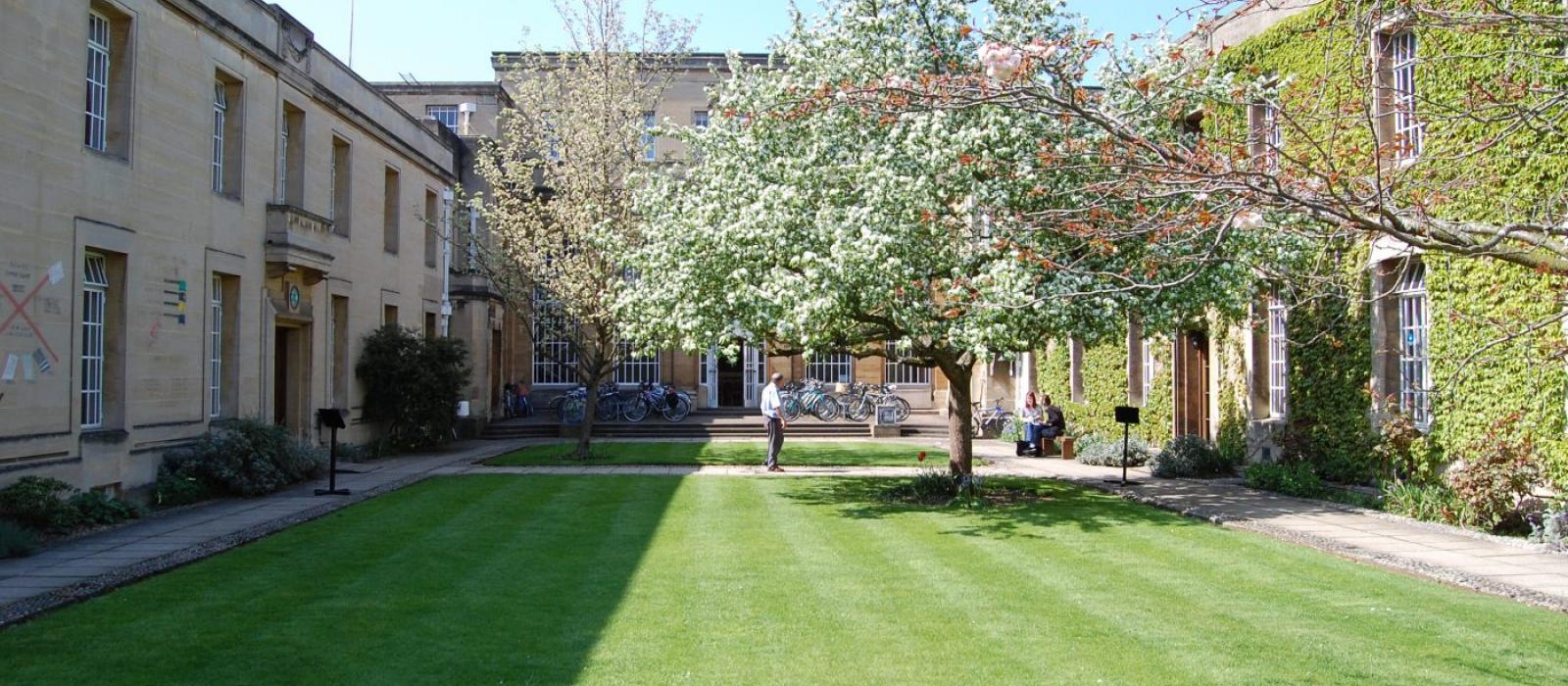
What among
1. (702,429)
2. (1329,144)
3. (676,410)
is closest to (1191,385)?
(702,429)

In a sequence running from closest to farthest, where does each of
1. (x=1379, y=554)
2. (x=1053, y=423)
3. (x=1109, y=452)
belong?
(x=1379, y=554) < (x=1109, y=452) < (x=1053, y=423)

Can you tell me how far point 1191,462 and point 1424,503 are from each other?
203 inches

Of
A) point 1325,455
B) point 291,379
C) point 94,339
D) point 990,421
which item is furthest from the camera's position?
point 990,421

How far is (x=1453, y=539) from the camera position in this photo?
33.8 feet

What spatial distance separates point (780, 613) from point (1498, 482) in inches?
296

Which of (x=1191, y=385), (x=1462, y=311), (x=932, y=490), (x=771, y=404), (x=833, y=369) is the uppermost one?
(x=1462, y=311)

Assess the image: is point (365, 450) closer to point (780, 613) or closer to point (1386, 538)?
point (780, 613)

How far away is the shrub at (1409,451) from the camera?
12.8 m

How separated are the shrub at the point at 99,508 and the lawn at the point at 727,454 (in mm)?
7595

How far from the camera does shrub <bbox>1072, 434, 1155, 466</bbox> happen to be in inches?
744

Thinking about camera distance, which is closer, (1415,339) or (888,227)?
(888,227)

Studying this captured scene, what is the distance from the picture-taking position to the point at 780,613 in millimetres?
7234

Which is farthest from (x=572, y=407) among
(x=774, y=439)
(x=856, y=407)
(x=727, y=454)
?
(x=774, y=439)

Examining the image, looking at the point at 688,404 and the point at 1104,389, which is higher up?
Result: the point at 1104,389
